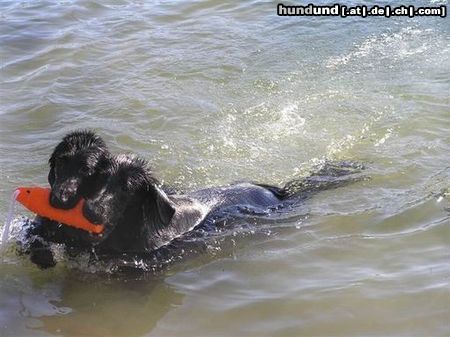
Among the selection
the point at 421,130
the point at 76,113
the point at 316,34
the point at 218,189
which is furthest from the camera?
the point at 316,34

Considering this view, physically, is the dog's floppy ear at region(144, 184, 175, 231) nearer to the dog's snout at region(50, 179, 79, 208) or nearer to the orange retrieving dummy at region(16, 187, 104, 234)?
the orange retrieving dummy at region(16, 187, 104, 234)

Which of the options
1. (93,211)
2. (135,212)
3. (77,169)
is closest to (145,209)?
(135,212)

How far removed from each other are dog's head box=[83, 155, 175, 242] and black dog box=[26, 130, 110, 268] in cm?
9

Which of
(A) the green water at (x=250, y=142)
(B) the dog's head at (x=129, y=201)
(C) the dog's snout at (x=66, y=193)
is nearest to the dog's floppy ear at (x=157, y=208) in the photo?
(B) the dog's head at (x=129, y=201)

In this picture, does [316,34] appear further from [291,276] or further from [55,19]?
[291,276]

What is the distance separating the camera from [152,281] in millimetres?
4953

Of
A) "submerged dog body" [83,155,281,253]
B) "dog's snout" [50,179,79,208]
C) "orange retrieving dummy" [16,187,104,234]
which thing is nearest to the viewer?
"dog's snout" [50,179,79,208]

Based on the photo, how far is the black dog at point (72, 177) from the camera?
436cm

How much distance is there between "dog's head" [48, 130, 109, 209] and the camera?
4348 mm

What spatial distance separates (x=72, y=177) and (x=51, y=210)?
0.29 m

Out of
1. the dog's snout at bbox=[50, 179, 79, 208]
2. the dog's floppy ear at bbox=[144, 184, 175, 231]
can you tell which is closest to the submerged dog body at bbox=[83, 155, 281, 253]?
the dog's floppy ear at bbox=[144, 184, 175, 231]

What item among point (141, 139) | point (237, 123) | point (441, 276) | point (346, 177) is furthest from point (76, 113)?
point (441, 276)

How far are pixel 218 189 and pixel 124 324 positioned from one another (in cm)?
197

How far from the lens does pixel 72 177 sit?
435 centimetres
